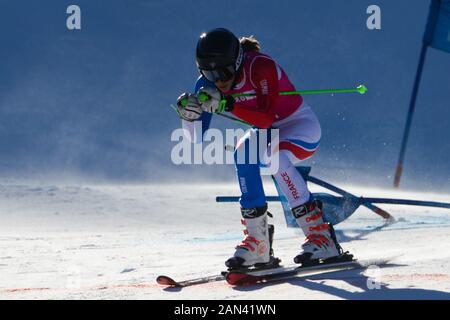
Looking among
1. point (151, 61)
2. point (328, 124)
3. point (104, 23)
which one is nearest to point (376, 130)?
point (328, 124)

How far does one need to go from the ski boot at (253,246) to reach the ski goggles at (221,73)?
0.75 m

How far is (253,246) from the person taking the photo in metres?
4.16

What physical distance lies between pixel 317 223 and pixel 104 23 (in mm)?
12672

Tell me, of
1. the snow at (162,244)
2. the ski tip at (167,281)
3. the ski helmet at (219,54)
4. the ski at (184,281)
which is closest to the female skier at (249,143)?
the ski helmet at (219,54)

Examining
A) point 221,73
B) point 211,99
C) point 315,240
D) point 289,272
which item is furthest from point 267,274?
point 221,73

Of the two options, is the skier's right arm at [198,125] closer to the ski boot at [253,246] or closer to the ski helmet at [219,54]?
the ski helmet at [219,54]

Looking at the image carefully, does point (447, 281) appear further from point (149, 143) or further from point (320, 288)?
point (149, 143)

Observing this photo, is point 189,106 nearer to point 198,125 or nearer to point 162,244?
point 198,125

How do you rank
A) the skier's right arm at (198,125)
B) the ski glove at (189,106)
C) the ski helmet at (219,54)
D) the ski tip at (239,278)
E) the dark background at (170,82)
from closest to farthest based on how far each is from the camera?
the ski tip at (239,278)
the ski glove at (189,106)
the ski helmet at (219,54)
the skier's right arm at (198,125)
the dark background at (170,82)

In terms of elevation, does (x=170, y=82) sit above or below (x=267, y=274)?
above

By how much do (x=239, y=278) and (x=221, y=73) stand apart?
114 centimetres

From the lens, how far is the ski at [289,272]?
3.82 metres

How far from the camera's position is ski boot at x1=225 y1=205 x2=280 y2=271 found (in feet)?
13.5

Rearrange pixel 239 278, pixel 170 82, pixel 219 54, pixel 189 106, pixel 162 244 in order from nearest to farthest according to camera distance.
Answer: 1. pixel 239 278
2. pixel 189 106
3. pixel 219 54
4. pixel 162 244
5. pixel 170 82
